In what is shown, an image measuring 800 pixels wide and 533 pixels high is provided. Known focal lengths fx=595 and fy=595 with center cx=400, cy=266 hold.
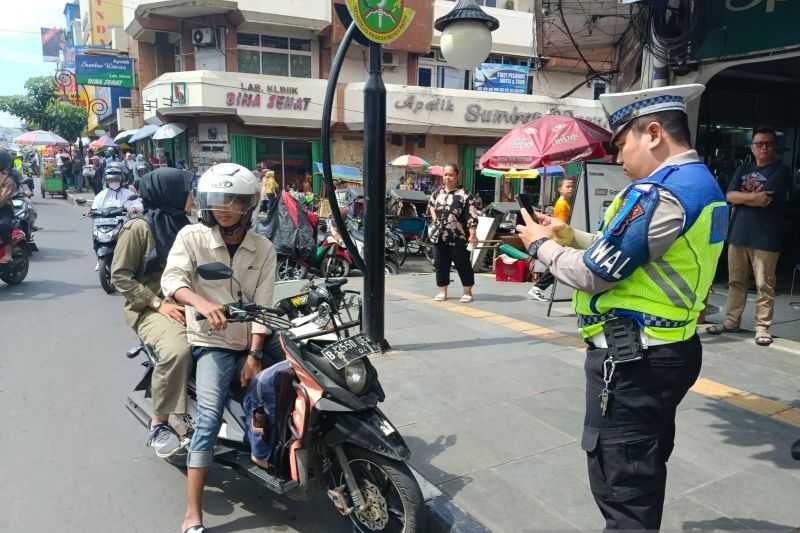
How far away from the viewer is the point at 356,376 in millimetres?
2746

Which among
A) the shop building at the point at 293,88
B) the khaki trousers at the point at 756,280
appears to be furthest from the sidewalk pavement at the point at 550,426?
the shop building at the point at 293,88

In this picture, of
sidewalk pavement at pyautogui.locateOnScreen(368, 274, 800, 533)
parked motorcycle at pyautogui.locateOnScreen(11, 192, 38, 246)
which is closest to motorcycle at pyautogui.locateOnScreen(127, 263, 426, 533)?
sidewalk pavement at pyautogui.locateOnScreen(368, 274, 800, 533)

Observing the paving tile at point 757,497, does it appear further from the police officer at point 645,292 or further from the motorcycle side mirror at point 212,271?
the motorcycle side mirror at point 212,271

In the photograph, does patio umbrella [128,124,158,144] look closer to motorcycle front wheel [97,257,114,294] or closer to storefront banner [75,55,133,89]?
storefront banner [75,55,133,89]

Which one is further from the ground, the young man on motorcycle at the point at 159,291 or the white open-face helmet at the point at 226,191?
the white open-face helmet at the point at 226,191

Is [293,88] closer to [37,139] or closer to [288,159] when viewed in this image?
[288,159]

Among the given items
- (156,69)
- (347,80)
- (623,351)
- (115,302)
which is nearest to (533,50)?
(115,302)

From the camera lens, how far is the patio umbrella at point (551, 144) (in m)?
6.23

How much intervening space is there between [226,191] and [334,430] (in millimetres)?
1269

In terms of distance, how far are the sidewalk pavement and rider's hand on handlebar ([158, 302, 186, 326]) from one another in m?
1.55

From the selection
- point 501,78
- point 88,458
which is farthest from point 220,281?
point 501,78

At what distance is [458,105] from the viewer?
22797 mm

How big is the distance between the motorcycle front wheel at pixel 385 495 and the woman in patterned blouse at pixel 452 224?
4.98m

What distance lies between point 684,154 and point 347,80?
21127mm
